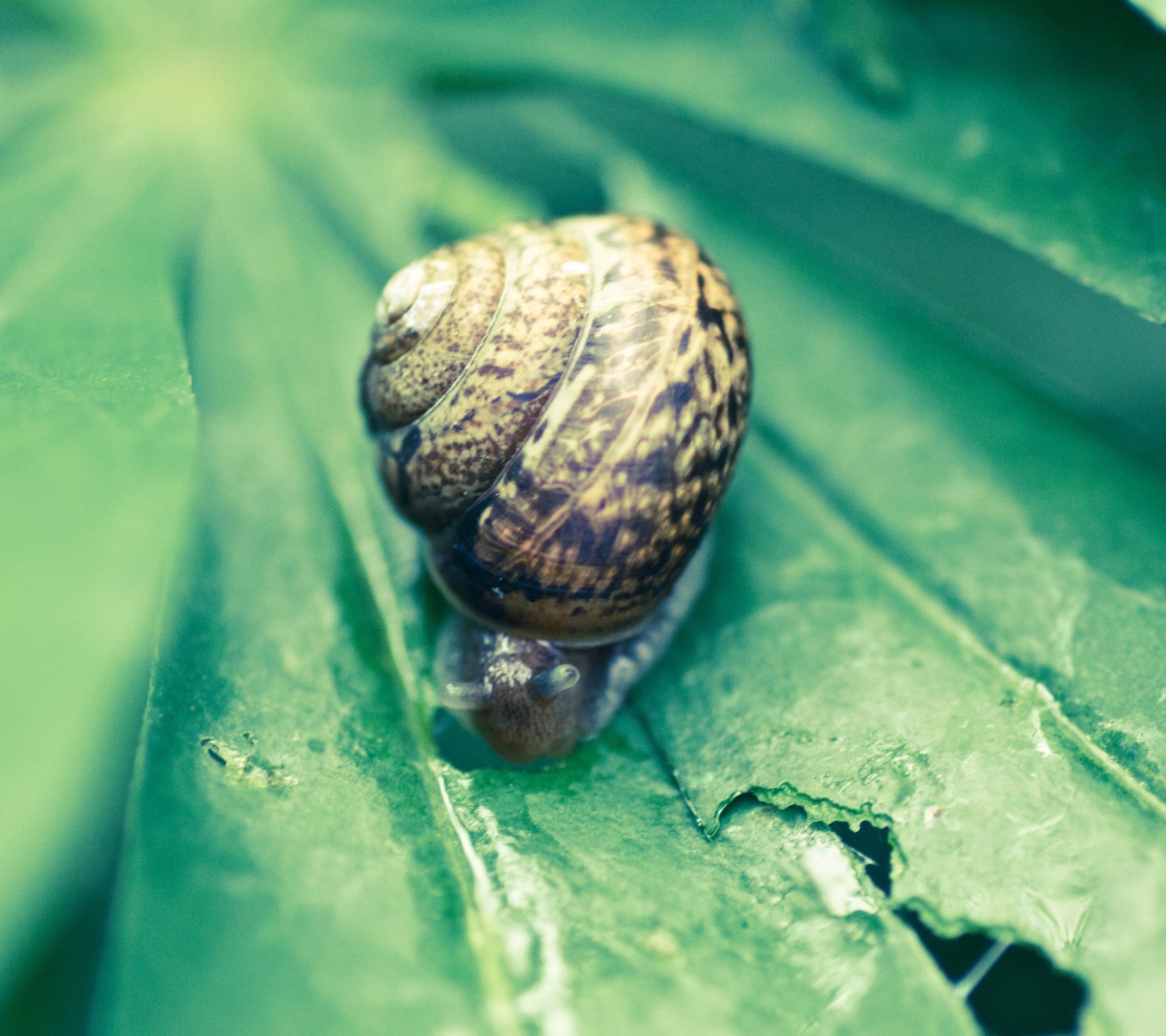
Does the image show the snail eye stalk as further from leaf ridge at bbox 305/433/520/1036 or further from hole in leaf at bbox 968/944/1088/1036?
hole in leaf at bbox 968/944/1088/1036

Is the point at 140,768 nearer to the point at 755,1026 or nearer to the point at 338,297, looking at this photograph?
the point at 755,1026

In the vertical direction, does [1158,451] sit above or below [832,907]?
above

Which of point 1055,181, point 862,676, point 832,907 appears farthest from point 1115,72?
point 832,907

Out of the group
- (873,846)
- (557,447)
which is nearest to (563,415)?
(557,447)

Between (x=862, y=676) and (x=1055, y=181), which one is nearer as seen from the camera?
(x=862, y=676)

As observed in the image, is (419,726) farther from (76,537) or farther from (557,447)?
(76,537)

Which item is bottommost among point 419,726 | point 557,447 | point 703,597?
point 419,726

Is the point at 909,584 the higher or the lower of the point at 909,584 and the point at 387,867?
the higher

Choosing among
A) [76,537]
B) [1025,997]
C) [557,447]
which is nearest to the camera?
[76,537]
